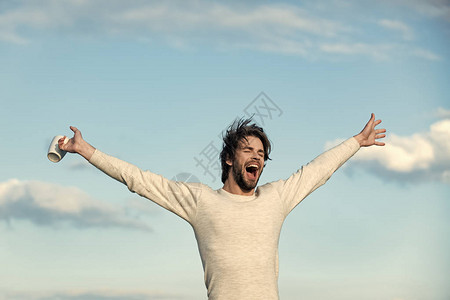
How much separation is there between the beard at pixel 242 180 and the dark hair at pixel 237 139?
316mm

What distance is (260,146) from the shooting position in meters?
7.93

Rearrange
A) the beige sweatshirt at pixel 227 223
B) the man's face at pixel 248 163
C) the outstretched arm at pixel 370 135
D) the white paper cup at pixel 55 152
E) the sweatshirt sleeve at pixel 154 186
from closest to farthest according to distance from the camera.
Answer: the beige sweatshirt at pixel 227 223 → the sweatshirt sleeve at pixel 154 186 → the white paper cup at pixel 55 152 → the man's face at pixel 248 163 → the outstretched arm at pixel 370 135

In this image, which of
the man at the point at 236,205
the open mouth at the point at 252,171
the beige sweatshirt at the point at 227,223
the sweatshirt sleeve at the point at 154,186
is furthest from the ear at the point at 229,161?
the sweatshirt sleeve at the point at 154,186

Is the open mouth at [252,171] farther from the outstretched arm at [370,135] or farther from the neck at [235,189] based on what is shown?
the outstretched arm at [370,135]

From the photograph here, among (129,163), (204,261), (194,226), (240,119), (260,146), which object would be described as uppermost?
(240,119)

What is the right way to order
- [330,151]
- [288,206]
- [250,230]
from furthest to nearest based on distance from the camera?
[330,151] → [288,206] → [250,230]

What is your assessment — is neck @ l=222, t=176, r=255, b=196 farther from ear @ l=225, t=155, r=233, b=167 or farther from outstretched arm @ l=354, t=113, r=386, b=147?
outstretched arm @ l=354, t=113, r=386, b=147

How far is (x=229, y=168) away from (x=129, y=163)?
1.52 metres

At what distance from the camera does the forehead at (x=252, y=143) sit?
7868mm

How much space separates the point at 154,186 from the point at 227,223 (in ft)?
3.57

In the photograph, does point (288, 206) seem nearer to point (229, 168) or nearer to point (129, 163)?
point (229, 168)

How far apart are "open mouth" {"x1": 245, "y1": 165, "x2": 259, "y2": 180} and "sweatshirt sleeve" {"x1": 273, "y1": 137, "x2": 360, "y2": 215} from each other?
0.34m

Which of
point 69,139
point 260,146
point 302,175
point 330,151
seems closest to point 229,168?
point 260,146

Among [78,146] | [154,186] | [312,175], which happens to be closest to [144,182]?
[154,186]
